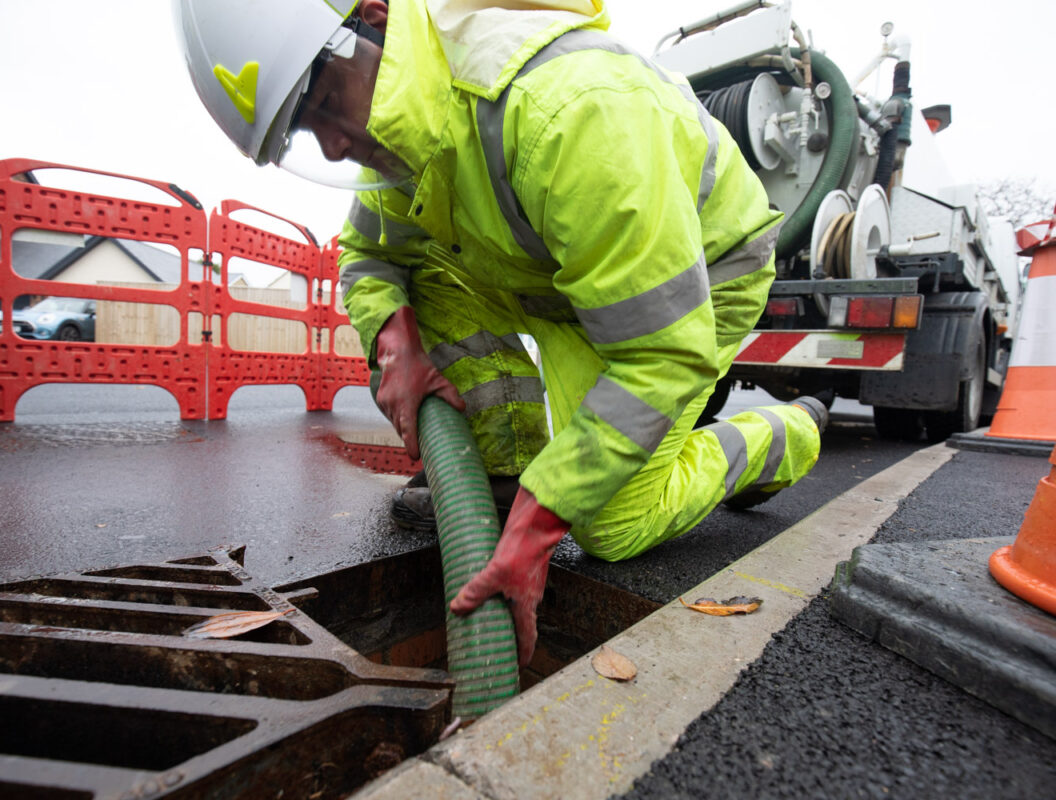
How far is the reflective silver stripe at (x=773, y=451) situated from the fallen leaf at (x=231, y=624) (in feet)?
5.29

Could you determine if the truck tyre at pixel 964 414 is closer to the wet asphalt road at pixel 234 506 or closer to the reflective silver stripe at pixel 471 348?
the wet asphalt road at pixel 234 506

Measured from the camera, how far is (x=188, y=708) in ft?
2.72

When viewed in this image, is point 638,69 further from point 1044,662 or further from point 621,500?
point 1044,662

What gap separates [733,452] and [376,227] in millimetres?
1493

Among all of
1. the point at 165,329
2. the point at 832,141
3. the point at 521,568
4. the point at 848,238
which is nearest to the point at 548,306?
the point at 521,568

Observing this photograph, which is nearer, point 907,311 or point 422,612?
point 422,612

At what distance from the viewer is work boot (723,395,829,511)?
89.9 inches

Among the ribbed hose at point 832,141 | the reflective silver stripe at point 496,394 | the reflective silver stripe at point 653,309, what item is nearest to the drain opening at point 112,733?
the reflective silver stripe at point 653,309

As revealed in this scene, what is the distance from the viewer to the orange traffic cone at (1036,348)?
272 cm

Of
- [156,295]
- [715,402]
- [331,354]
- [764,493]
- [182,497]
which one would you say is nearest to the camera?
[764,493]

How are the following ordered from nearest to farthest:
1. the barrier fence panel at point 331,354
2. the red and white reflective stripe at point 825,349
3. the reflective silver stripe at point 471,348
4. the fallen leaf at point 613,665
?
the fallen leaf at point 613,665
the reflective silver stripe at point 471,348
the red and white reflective stripe at point 825,349
the barrier fence panel at point 331,354

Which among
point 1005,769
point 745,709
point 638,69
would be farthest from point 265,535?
point 1005,769

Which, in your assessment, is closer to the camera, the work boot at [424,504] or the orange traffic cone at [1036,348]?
the work boot at [424,504]

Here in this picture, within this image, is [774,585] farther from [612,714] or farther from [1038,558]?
[612,714]
